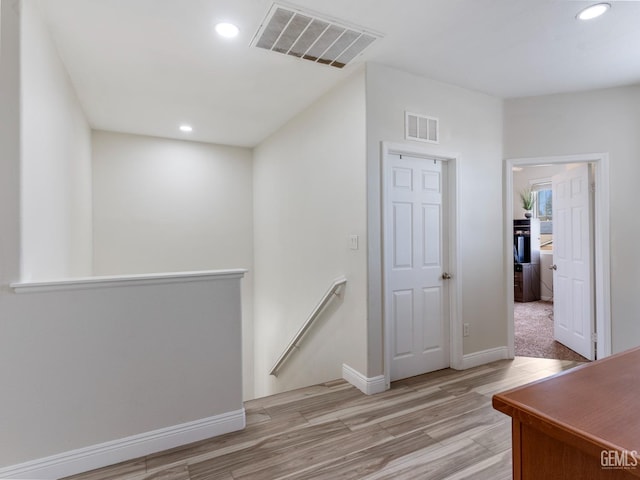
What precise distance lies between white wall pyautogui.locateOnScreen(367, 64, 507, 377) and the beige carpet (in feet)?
2.11

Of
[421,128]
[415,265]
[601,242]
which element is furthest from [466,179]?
[601,242]

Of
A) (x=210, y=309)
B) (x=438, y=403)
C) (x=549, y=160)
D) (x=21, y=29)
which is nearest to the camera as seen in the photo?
(x=21, y=29)

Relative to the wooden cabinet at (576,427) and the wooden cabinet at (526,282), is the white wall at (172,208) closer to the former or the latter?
the wooden cabinet at (576,427)

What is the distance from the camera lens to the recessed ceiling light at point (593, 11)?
2.04 metres

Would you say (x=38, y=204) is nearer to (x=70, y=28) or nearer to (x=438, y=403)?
(x=70, y=28)

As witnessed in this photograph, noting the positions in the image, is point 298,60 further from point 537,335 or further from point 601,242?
point 537,335

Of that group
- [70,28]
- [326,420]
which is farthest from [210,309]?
[70,28]

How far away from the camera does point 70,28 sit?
222 centimetres

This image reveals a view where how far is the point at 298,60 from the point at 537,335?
438 centimetres

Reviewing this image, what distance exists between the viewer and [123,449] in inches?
74.7

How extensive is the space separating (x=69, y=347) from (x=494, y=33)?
337 cm

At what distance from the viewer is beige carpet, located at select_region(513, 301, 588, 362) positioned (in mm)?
3600

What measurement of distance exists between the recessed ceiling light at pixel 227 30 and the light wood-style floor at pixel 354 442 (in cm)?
271

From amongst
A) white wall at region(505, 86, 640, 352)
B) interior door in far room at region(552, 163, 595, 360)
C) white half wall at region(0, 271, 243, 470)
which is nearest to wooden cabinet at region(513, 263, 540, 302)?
interior door in far room at region(552, 163, 595, 360)
